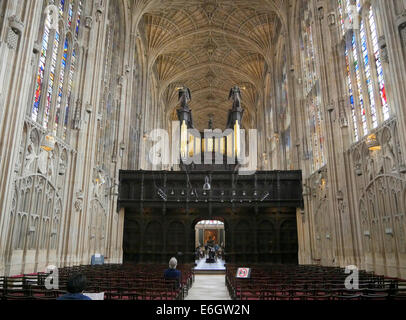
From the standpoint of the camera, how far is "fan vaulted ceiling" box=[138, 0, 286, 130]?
30109mm

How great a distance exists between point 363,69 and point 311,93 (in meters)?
6.58

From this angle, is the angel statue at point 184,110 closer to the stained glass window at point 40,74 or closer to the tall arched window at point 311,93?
the tall arched window at point 311,93

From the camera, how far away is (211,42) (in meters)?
35.9

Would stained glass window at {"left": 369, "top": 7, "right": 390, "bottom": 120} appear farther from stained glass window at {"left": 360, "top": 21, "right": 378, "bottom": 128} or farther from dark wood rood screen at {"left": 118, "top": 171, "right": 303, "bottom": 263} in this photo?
dark wood rood screen at {"left": 118, "top": 171, "right": 303, "bottom": 263}

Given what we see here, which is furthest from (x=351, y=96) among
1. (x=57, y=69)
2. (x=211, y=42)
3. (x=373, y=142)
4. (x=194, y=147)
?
(x=211, y=42)

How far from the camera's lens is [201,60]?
39.1 m

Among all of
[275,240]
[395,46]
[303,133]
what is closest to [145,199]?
[275,240]

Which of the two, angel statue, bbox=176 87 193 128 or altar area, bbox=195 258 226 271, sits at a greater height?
angel statue, bbox=176 87 193 128

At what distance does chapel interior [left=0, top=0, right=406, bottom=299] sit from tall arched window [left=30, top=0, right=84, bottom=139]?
0.08 metres

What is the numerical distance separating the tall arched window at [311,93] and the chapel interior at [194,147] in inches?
5.6

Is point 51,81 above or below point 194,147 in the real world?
below

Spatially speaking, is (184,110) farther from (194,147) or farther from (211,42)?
(211,42)

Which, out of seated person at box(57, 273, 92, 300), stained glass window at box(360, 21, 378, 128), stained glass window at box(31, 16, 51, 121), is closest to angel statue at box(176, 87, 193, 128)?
stained glass window at box(31, 16, 51, 121)

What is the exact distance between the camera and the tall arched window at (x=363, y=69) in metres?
12.8
